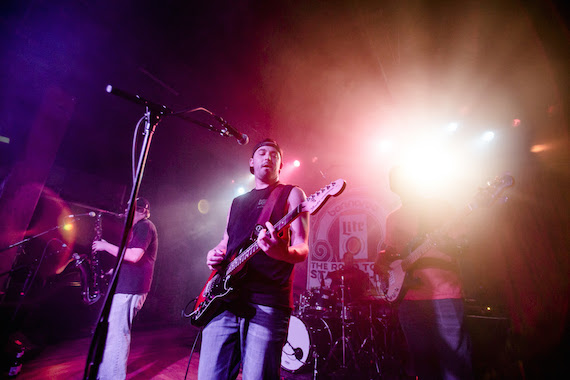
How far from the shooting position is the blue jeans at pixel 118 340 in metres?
2.92

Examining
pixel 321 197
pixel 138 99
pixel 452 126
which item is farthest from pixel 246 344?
pixel 452 126

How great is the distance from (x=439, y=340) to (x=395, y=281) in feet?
2.63

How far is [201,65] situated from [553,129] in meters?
6.85

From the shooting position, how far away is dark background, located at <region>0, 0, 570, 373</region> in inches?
157

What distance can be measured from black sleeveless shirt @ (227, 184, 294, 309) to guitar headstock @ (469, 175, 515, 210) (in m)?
2.09

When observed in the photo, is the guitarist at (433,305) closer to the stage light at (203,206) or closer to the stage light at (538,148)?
the stage light at (538,148)

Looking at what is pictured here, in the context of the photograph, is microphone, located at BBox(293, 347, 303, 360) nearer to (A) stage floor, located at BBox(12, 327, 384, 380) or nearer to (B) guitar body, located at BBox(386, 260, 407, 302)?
(A) stage floor, located at BBox(12, 327, 384, 380)

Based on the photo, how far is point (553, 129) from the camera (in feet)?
14.5

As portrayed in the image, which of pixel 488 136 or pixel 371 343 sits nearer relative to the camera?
pixel 371 343

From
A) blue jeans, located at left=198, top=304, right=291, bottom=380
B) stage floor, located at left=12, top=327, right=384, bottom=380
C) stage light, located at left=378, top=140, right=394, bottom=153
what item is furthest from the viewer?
stage light, located at left=378, top=140, right=394, bottom=153

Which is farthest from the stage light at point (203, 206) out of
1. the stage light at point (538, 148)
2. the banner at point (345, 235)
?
the stage light at point (538, 148)

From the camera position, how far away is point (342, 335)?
5.04 m

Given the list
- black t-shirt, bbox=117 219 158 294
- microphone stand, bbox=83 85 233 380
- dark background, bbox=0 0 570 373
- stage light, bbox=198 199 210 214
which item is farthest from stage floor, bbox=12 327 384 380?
stage light, bbox=198 199 210 214

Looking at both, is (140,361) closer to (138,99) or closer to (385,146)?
(138,99)
